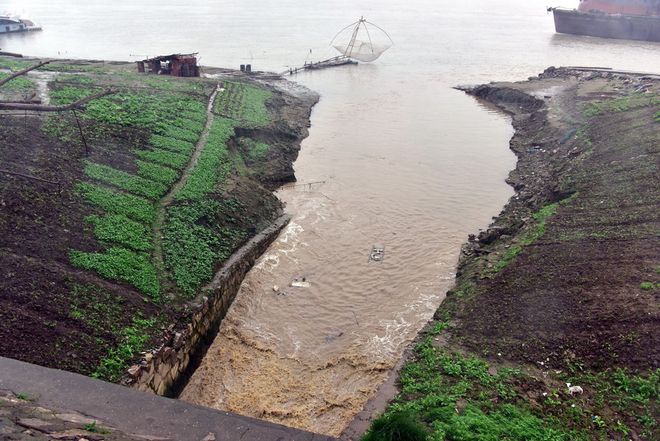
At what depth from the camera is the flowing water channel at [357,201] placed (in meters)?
14.1

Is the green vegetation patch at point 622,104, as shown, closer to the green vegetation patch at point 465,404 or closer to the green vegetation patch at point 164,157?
the green vegetation patch at point 465,404

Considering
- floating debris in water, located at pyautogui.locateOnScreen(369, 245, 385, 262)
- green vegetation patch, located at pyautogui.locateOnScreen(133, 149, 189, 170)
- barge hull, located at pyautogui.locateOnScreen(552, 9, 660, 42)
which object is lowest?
floating debris in water, located at pyautogui.locateOnScreen(369, 245, 385, 262)

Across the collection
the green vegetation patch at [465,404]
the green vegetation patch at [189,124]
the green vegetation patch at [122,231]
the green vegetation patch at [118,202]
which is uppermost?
the green vegetation patch at [189,124]

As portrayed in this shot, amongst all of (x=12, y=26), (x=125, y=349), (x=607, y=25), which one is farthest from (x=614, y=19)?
(x=12, y=26)

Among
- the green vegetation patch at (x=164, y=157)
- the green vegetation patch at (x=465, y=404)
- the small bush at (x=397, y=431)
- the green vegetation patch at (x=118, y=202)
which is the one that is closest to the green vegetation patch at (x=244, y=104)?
the green vegetation patch at (x=164, y=157)

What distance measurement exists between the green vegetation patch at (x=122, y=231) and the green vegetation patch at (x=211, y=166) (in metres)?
2.80

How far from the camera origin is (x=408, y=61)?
5700cm

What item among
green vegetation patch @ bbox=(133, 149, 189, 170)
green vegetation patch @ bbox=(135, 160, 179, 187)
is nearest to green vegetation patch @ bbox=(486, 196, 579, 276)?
green vegetation patch @ bbox=(135, 160, 179, 187)

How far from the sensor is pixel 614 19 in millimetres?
72125

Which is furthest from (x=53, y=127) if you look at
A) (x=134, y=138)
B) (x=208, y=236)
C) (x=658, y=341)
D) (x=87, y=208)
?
(x=658, y=341)

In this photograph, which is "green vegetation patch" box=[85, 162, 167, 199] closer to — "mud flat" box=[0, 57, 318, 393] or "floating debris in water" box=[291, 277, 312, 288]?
"mud flat" box=[0, 57, 318, 393]

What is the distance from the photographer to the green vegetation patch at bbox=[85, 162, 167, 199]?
1923 cm

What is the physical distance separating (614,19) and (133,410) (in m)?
84.0

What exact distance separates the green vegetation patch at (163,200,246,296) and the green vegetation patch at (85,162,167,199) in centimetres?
134
